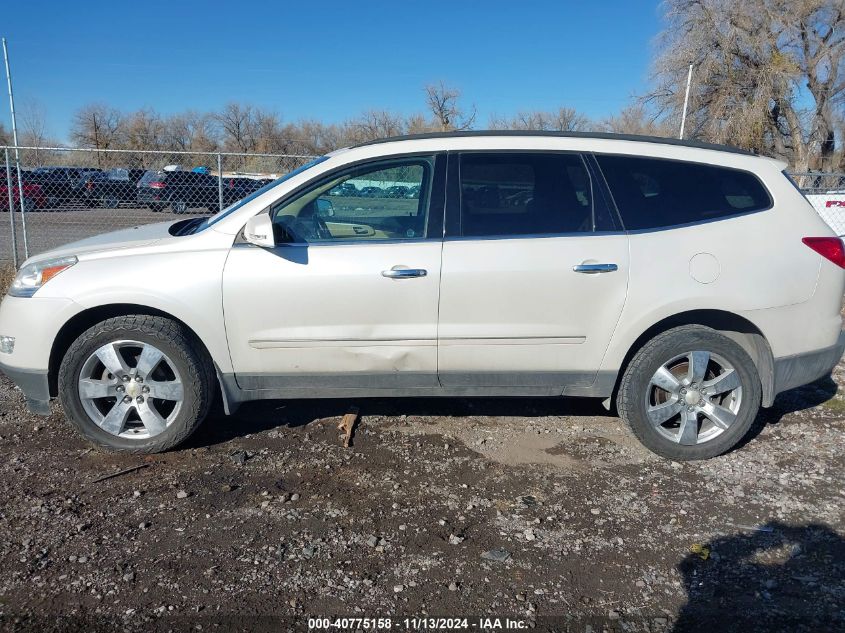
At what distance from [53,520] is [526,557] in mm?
2355

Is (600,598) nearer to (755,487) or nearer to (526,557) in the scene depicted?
(526,557)

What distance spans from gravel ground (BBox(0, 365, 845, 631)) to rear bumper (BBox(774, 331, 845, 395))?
19.3 inches

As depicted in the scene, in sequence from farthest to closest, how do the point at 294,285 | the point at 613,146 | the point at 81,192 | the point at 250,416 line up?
the point at 81,192, the point at 250,416, the point at 613,146, the point at 294,285

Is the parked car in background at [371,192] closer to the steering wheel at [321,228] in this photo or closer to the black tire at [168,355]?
the steering wheel at [321,228]

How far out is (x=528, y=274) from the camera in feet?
12.2

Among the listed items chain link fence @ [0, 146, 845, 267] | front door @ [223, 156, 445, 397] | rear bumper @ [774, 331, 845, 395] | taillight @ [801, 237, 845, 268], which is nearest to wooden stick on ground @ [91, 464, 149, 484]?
front door @ [223, 156, 445, 397]

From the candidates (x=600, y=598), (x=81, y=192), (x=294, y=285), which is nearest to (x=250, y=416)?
(x=294, y=285)

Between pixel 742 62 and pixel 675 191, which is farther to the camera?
pixel 742 62

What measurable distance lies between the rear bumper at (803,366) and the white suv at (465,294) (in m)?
0.02

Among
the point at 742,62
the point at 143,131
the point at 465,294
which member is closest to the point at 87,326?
the point at 465,294

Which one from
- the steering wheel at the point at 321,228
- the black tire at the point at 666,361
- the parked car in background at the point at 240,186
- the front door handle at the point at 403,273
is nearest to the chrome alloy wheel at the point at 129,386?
the steering wheel at the point at 321,228

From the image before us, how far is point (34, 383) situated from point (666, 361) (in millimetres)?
3804

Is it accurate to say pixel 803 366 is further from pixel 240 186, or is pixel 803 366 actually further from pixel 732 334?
pixel 240 186

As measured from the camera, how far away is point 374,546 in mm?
3037
